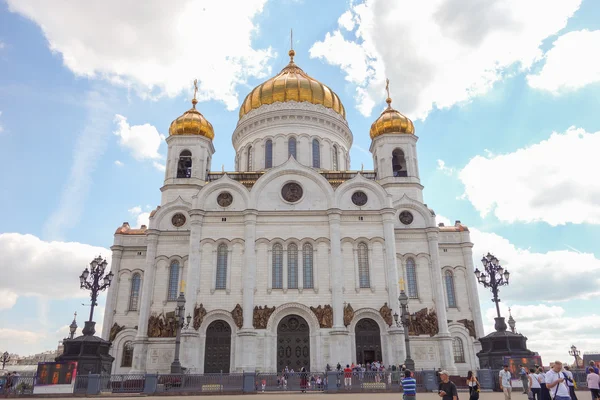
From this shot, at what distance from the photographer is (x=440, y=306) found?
28047mm

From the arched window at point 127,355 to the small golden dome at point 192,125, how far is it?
15.5m

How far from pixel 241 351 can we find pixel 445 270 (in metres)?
15.2

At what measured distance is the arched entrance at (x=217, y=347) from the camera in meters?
26.2

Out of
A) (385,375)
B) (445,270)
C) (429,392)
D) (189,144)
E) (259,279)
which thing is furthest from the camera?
(189,144)

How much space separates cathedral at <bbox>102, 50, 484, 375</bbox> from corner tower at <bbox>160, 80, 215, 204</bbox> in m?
0.09

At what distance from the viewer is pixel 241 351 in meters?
25.6

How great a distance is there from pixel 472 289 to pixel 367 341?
8.78 m

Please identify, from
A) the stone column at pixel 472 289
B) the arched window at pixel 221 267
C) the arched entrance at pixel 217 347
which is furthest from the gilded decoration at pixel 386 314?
the arched window at pixel 221 267

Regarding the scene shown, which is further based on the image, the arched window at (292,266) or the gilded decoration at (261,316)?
the arched window at (292,266)

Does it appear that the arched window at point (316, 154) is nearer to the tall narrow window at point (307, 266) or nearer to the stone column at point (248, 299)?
the stone column at point (248, 299)

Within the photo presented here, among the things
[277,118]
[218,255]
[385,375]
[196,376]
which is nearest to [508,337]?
[385,375]

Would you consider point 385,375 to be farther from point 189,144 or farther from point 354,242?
point 189,144

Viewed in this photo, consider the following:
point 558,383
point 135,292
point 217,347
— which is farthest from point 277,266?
point 558,383

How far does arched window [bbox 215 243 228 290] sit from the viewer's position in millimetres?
27797
